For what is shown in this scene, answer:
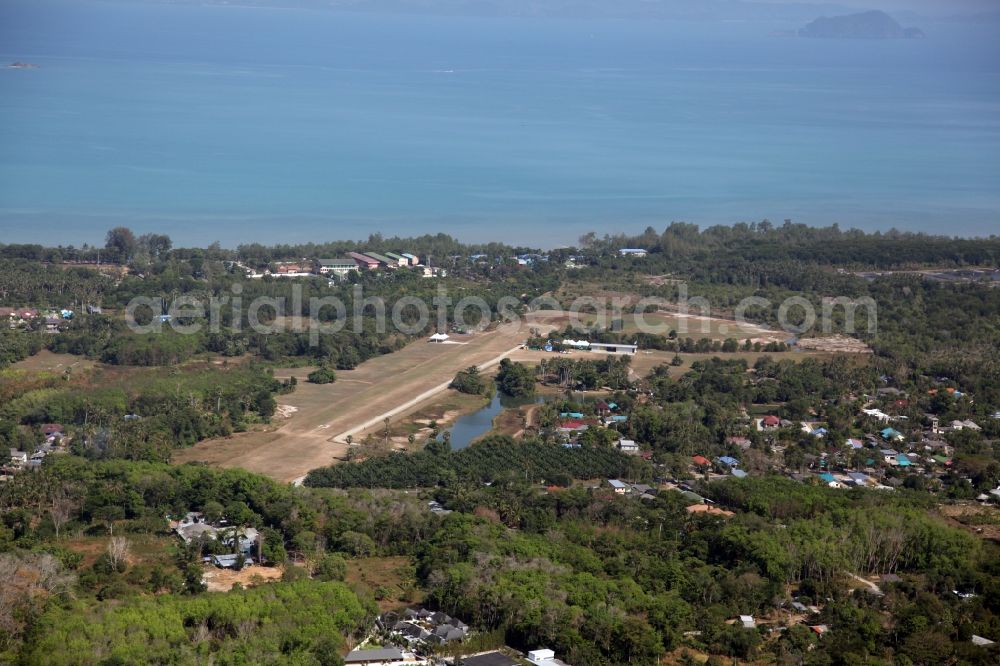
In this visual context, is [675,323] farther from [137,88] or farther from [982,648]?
[137,88]

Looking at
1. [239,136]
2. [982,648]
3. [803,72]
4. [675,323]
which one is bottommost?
[982,648]

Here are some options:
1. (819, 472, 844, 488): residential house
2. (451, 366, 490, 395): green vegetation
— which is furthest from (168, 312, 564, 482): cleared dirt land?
(819, 472, 844, 488): residential house

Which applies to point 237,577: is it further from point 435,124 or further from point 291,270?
point 435,124


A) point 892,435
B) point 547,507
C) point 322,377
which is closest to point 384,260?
point 322,377

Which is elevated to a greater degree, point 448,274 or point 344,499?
point 448,274

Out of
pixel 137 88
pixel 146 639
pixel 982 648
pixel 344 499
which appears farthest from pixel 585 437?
pixel 137 88

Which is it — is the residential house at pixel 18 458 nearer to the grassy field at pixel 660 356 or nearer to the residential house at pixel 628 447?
the residential house at pixel 628 447

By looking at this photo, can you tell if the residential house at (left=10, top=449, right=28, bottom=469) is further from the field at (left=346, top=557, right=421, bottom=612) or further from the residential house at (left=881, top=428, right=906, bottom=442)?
the residential house at (left=881, top=428, right=906, bottom=442)
